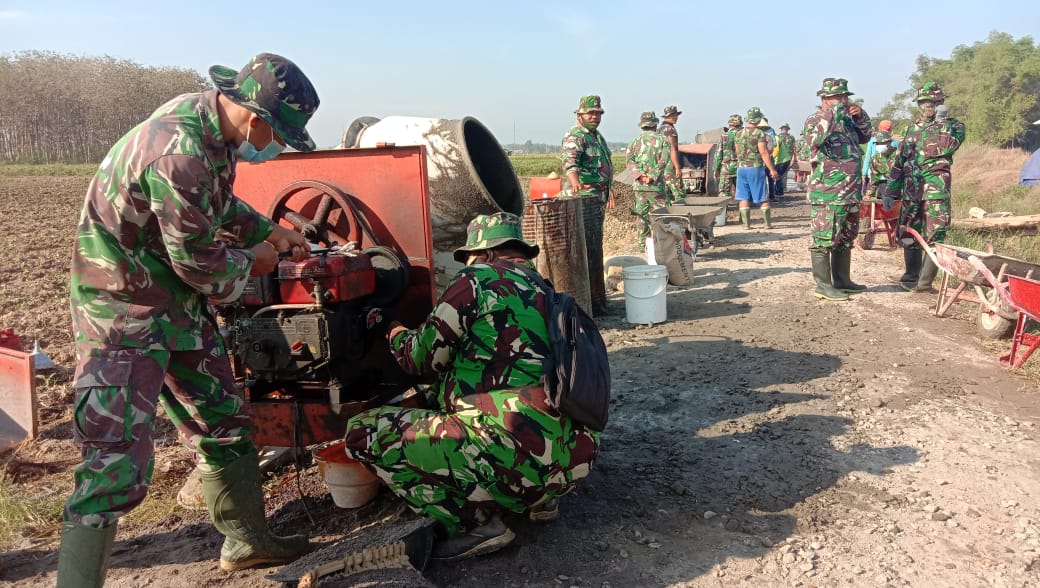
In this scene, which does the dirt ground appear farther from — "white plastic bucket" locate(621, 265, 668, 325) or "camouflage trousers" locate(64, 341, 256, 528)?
"camouflage trousers" locate(64, 341, 256, 528)

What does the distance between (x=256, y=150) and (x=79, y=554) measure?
56.4 inches

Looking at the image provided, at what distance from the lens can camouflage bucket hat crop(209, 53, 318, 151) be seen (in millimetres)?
2316

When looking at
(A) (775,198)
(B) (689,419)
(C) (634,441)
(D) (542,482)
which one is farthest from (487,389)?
(A) (775,198)

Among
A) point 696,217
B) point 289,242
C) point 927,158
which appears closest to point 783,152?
point 696,217

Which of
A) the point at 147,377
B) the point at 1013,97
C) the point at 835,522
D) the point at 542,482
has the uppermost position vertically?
the point at 1013,97

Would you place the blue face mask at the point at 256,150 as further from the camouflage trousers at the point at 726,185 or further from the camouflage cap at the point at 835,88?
the camouflage trousers at the point at 726,185

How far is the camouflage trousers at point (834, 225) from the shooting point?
6.96m

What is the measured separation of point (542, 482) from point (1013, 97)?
35512mm

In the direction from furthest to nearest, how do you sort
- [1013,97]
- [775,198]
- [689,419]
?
[1013,97] → [775,198] → [689,419]

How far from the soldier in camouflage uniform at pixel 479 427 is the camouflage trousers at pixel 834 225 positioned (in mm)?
5161

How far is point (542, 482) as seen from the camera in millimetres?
2725

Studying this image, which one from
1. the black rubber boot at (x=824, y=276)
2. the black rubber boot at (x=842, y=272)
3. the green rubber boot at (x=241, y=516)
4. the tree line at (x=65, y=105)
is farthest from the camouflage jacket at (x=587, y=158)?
the tree line at (x=65, y=105)

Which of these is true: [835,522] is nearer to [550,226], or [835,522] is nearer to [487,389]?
[487,389]

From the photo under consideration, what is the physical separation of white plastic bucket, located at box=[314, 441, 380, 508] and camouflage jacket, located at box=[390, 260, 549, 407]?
68 centimetres
